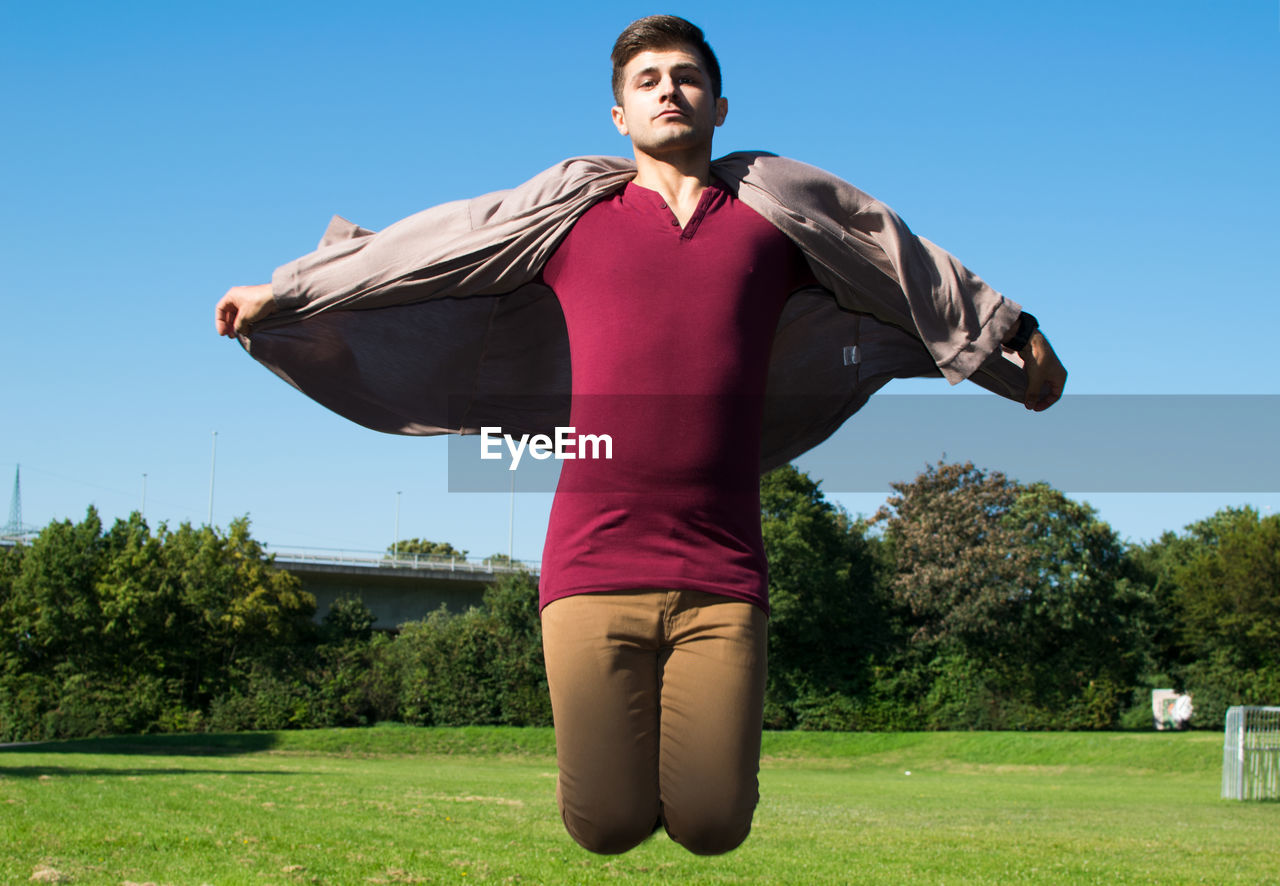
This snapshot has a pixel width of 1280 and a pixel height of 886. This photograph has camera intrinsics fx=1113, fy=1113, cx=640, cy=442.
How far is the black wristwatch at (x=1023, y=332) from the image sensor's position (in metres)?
3.48

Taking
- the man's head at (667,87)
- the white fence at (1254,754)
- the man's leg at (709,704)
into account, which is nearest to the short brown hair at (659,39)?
the man's head at (667,87)

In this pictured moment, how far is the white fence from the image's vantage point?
70.1 ft

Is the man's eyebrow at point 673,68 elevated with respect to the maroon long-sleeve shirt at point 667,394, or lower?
elevated

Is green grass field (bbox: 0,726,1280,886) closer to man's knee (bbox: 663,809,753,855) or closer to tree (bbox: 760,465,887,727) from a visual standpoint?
man's knee (bbox: 663,809,753,855)

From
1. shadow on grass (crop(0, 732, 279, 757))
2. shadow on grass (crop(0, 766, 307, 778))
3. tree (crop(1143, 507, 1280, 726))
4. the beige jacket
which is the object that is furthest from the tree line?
the beige jacket

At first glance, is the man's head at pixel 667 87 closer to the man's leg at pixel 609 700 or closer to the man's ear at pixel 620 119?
the man's ear at pixel 620 119

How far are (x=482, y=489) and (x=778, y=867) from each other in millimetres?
5904

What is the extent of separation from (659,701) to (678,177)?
1.65 metres

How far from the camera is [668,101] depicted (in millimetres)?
3490

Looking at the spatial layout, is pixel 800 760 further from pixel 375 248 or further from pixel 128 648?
pixel 375 248

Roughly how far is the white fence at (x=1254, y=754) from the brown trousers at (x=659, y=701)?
21550 millimetres

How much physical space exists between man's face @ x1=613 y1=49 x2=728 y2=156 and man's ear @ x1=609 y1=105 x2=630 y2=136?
99mm

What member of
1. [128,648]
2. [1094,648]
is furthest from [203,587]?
[1094,648]

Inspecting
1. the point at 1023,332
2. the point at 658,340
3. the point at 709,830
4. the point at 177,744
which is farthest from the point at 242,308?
the point at 177,744
